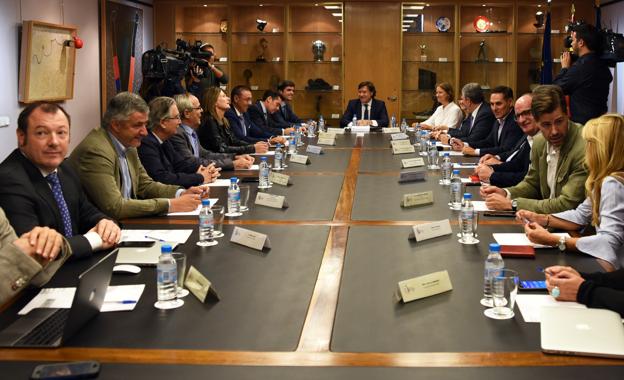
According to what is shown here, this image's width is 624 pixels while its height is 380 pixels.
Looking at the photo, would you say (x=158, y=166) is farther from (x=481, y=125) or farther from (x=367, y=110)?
(x=367, y=110)

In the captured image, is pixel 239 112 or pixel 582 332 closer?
pixel 582 332

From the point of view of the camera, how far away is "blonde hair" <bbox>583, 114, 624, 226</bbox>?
2643 mm

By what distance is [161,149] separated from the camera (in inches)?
177

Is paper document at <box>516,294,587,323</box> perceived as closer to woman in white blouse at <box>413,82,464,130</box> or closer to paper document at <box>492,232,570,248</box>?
paper document at <box>492,232,570,248</box>

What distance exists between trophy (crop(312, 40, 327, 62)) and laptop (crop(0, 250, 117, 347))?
8.48 metres

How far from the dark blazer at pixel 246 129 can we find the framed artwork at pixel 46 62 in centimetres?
156

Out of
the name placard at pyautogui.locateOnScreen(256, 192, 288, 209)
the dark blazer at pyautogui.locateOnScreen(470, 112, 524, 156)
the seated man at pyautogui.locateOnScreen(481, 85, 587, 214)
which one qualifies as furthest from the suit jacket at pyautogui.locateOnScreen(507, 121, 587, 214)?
the dark blazer at pyautogui.locateOnScreen(470, 112, 524, 156)

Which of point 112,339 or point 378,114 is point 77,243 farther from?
point 378,114

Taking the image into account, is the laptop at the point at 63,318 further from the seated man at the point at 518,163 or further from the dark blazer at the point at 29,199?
the seated man at the point at 518,163

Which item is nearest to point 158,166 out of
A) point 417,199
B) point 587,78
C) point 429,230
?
point 417,199

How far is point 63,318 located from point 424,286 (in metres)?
1.00

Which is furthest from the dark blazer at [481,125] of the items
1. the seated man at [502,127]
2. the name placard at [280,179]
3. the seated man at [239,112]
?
the name placard at [280,179]

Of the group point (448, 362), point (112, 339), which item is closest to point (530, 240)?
point (448, 362)

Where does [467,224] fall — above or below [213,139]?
below
